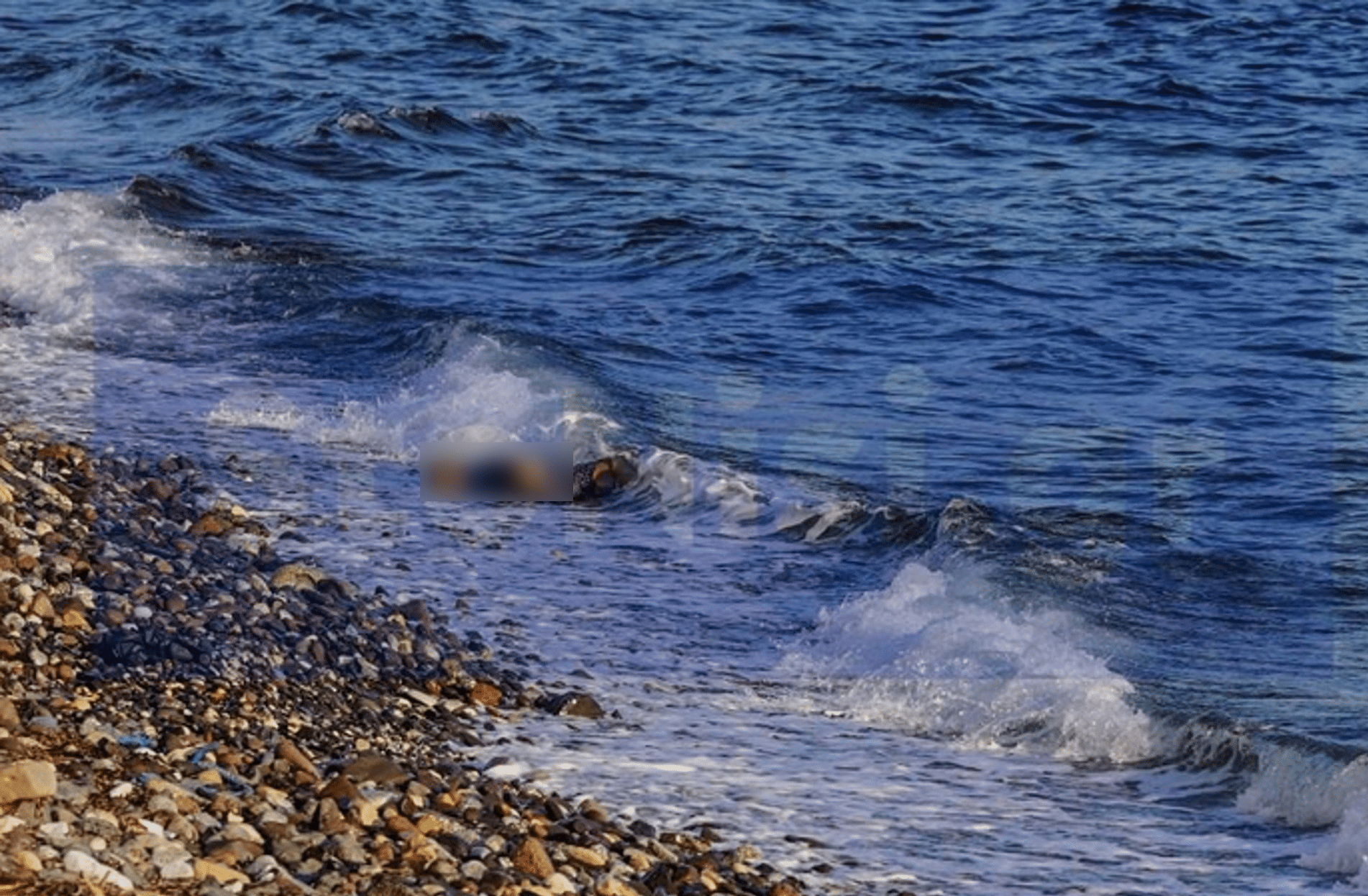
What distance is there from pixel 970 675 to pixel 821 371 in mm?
5272

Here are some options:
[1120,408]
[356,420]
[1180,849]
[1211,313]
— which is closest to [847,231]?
[1211,313]

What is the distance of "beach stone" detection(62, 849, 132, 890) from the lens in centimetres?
549

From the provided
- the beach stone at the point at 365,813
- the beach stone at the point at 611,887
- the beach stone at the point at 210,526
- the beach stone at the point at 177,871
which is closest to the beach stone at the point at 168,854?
the beach stone at the point at 177,871

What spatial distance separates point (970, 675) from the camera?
356 inches

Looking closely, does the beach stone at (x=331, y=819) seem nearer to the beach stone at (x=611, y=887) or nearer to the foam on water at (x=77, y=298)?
the beach stone at (x=611, y=887)

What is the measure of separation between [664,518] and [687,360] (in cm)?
325

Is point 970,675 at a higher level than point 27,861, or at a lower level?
→ lower

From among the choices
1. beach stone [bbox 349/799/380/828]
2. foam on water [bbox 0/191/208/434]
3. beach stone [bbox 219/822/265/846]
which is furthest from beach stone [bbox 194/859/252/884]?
foam on water [bbox 0/191/208/434]

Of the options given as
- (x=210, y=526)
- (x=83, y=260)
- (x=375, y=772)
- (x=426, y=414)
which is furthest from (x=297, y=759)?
(x=83, y=260)

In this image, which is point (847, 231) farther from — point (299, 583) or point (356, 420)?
point (299, 583)

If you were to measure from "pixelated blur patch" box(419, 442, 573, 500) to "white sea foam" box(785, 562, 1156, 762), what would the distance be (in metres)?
2.25

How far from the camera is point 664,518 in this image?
1115 centimetres

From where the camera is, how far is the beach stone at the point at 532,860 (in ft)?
20.8

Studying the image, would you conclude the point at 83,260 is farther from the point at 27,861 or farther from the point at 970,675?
the point at 27,861
